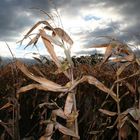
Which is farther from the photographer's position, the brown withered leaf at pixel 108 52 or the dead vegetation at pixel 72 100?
the brown withered leaf at pixel 108 52

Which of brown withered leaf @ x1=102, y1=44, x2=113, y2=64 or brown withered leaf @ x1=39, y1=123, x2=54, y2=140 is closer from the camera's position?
brown withered leaf @ x1=39, y1=123, x2=54, y2=140

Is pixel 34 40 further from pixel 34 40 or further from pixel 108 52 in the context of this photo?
pixel 108 52

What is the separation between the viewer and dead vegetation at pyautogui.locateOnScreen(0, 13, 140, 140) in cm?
271

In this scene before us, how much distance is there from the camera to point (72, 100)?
269 cm

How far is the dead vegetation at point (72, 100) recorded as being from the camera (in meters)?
2.71

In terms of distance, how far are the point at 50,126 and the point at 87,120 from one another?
0.55 meters

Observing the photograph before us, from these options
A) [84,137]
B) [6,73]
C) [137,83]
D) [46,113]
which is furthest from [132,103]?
[6,73]

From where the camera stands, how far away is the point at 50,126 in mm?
2760

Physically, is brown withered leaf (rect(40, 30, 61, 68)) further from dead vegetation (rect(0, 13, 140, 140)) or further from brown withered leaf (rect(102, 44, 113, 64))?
→ brown withered leaf (rect(102, 44, 113, 64))

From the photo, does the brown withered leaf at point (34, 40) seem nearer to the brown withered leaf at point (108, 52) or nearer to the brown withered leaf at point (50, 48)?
the brown withered leaf at point (50, 48)

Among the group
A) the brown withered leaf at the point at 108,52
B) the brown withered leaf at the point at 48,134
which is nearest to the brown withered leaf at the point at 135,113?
the brown withered leaf at the point at 108,52

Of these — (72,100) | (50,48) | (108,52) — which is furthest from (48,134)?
(108,52)

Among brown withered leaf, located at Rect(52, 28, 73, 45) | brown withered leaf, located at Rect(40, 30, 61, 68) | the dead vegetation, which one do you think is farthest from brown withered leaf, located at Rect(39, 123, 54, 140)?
brown withered leaf, located at Rect(52, 28, 73, 45)

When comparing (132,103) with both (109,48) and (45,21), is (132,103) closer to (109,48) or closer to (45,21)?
(109,48)
